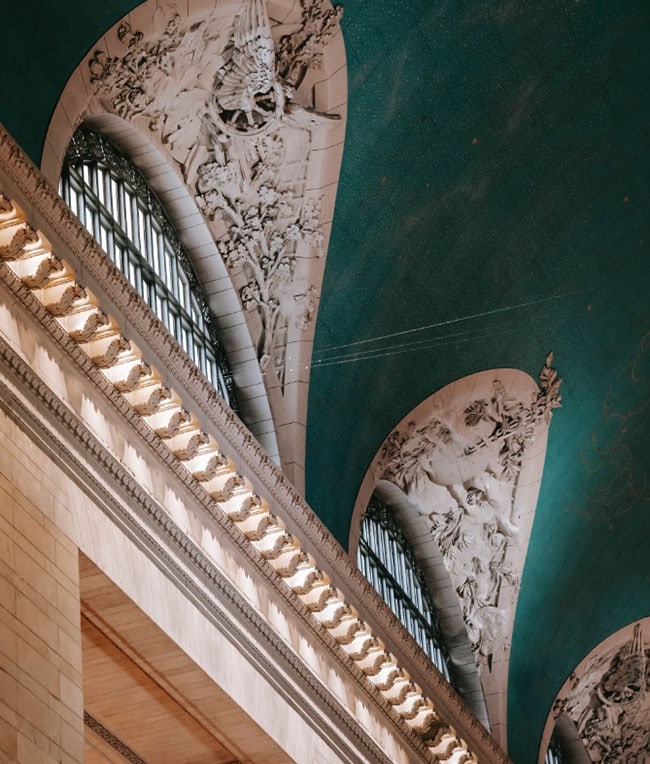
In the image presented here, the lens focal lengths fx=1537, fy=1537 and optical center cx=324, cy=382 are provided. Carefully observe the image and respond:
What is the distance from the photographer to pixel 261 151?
50.2 feet

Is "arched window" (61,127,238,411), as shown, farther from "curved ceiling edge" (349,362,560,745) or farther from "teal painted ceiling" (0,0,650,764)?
"curved ceiling edge" (349,362,560,745)

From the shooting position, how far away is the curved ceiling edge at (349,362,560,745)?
18531 millimetres

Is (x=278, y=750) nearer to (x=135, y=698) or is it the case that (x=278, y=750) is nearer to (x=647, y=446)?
(x=135, y=698)

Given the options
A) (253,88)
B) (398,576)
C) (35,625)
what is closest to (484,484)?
(398,576)

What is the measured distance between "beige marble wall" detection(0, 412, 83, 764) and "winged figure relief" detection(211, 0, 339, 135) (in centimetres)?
601

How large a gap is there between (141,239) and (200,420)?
7.70 feet

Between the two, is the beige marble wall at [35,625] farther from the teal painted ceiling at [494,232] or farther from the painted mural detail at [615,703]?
the painted mural detail at [615,703]

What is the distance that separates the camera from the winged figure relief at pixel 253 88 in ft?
47.6

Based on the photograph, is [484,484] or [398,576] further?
[484,484]

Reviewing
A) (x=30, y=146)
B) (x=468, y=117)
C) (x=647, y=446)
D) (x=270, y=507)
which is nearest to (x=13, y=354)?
(x=30, y=146)

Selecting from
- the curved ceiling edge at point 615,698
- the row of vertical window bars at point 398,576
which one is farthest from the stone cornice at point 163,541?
the curved ceiling edge at point 615,698

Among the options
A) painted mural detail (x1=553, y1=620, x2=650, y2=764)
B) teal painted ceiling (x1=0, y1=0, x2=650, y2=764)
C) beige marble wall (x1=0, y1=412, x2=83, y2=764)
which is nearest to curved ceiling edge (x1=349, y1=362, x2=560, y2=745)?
teal painted ceiling (x1=0, y1=0, x2=650, y2=764)

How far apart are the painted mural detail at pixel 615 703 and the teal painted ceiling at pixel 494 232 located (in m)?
2.85

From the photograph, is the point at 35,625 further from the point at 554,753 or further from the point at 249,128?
the point at 554,753
